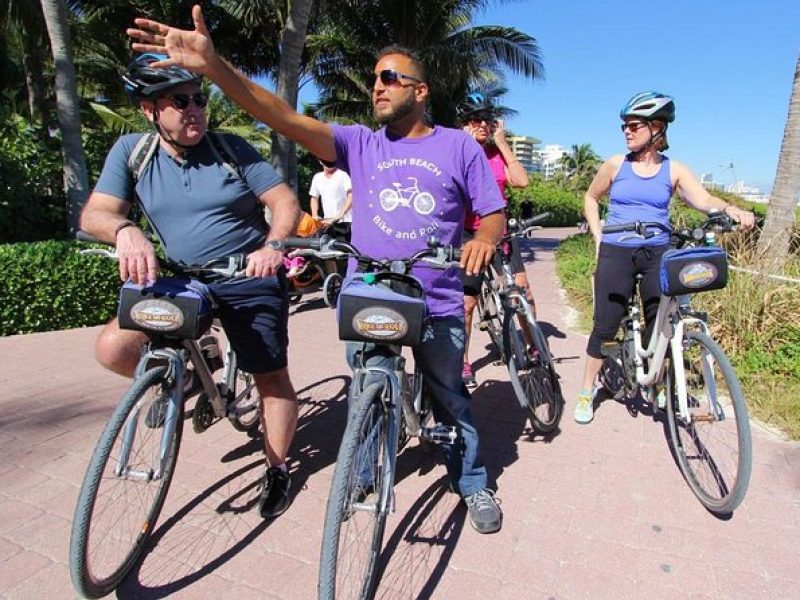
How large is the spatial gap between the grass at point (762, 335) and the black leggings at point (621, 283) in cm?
122

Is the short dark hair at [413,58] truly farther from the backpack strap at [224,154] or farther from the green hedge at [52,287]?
the green hedge at [52,287]

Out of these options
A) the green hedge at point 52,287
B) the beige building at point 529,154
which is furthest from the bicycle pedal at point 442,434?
the beige building at point 529,154

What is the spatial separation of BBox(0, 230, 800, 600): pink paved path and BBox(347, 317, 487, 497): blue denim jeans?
238 mm

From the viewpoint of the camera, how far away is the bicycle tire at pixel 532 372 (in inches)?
138

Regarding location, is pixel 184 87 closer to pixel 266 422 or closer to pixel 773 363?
pixel 266 422

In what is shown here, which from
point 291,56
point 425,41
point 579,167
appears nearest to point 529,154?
point 579,167

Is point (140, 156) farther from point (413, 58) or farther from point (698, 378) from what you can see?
point (698, 378)

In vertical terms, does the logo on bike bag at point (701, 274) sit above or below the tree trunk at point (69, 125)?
below

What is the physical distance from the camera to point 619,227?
3.19 meters

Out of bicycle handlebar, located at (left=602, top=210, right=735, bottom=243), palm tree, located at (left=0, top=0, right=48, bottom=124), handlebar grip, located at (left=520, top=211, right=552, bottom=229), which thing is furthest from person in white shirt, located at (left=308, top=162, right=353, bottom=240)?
palm tree, located at (left=0, top=0, right=48, bottom=124)

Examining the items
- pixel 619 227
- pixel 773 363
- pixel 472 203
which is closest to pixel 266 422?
pixel 472 203

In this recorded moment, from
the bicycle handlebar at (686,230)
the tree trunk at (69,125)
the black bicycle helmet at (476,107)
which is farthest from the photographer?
the tree trunk at (69,125)

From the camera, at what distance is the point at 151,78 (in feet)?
7.41

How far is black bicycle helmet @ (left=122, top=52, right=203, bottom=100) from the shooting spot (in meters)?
2.25
